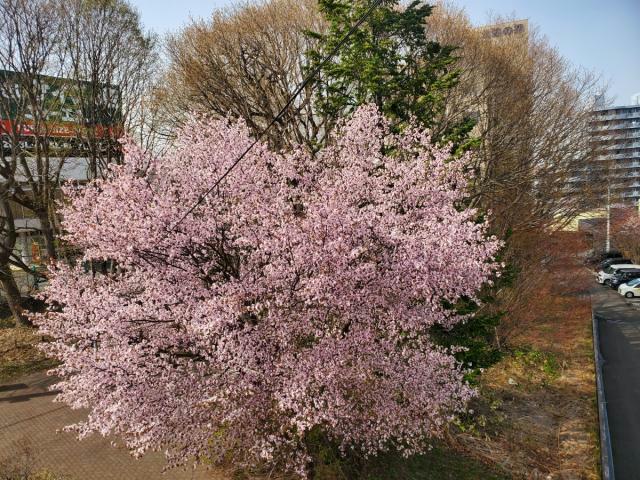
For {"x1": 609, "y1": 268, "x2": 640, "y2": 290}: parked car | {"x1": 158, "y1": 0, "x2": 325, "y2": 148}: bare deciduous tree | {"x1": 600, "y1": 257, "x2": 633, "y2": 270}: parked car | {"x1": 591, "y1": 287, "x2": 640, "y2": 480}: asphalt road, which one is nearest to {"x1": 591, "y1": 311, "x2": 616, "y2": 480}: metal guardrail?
{"x1": 591, "y1": 287, "x2": 640, "y2": 480}: asphalt road

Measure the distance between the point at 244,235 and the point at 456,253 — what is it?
3.77 m

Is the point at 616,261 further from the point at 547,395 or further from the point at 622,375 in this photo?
the point at 547,395

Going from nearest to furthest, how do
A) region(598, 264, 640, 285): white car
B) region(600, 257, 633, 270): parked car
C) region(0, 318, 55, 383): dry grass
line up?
region(0, 318, 55, 383): dry grass < region(598, 264, 640, 285): white car < region(600, 257, 633, 270): parked car

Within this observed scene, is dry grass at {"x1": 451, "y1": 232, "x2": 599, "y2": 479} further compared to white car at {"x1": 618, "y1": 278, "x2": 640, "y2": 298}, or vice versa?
white car at {"x1": 618, "y1": 278, "x2": 640, "y2": 298}

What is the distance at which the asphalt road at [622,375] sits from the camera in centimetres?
1326

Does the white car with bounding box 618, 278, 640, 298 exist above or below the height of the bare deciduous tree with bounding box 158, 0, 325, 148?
below

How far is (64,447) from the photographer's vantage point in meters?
11.8

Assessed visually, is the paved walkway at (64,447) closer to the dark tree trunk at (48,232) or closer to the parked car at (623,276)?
the dark tree trunk at (48,232)

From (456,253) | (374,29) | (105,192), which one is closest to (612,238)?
(374,29)

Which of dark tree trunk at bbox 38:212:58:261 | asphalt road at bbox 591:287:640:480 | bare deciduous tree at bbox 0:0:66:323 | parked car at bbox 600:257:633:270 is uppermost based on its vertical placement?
bare deciduous tree at bbox 0:0:66:323

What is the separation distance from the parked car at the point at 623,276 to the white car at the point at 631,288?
67.0 inches

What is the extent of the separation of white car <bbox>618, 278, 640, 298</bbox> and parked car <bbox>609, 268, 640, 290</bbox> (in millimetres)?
1702

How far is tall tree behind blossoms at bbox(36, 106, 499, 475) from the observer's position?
309 inches

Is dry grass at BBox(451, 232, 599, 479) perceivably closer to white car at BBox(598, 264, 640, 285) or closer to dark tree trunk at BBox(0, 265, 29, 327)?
white car at BBox(598, 264, 640, 285)
